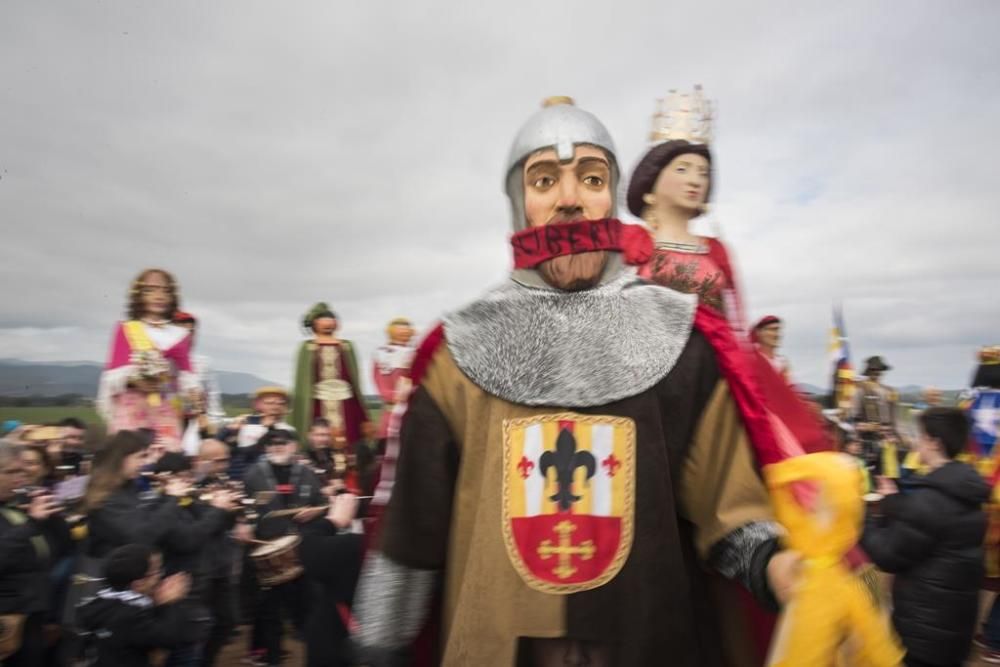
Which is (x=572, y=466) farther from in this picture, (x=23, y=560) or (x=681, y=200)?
(x=23, y=560)

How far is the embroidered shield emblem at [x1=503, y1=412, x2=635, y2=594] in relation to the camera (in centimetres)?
181

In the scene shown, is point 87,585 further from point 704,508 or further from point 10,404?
point 10,404

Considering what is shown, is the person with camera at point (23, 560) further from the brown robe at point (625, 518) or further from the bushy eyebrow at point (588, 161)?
the bushy eyebrow at point (588, 161)

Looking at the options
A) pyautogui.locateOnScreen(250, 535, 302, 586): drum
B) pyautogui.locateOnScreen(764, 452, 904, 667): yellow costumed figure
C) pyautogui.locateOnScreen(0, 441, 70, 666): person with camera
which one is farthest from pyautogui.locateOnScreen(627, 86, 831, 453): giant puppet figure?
pyautogui.locateOnScreen(0, 441, 70, 666): person with camera

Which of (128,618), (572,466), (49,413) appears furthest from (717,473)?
(49,413)

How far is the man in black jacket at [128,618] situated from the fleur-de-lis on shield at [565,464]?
2356mm

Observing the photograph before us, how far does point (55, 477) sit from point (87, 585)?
1272 millimetres

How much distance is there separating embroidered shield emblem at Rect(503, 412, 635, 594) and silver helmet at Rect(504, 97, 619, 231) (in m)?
0.70

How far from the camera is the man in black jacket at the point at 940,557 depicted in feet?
11.8

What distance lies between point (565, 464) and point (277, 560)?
3.30m

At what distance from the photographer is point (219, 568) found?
15.4 feet

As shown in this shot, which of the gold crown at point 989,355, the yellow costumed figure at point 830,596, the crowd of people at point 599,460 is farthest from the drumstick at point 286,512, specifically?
the gold crown at point 989,355

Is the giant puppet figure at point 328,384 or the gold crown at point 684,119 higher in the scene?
the gold crown at point 684,119

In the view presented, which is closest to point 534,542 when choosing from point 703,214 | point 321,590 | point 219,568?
point 703,214
